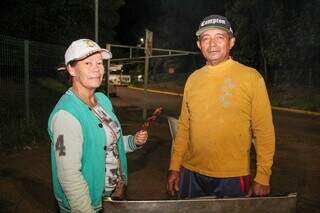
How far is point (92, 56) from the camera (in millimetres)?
2807

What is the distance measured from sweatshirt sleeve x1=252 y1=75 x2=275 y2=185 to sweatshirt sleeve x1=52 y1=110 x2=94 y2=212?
133 centimetres

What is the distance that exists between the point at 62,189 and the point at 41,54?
29.9 feet

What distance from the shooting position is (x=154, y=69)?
4719 cm

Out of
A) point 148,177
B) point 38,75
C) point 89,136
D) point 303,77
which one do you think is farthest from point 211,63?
point 303,77

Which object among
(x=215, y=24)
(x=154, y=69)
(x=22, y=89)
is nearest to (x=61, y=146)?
(x=215, y=24)

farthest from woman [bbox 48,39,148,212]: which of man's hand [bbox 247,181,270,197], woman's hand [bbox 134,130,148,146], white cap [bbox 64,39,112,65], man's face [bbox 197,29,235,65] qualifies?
man's hand [bbox 247,181,270,197]

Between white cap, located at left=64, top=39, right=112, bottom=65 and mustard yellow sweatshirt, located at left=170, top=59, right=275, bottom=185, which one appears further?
mustard yellow sweatshirt, located at left=170, top=59, right=275, bottom=185

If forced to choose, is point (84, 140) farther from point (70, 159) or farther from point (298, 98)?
point (298, 98)

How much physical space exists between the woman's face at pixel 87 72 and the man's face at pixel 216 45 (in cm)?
93

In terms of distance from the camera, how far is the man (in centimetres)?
318

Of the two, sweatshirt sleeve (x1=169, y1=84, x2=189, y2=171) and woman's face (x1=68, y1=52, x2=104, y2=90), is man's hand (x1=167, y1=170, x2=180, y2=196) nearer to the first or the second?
sweatshirt sleeve (x1=169, y1=84, x2=189, y2=171)

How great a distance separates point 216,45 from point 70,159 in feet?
4.88

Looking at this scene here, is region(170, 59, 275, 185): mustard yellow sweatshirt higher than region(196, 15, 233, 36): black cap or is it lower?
lower

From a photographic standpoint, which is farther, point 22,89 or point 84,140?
point 22,89
